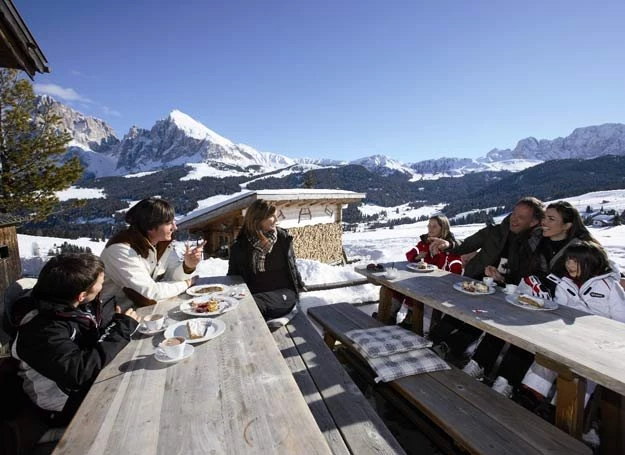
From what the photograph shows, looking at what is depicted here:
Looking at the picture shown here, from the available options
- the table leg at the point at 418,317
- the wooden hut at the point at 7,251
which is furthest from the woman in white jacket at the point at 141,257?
the wooden hut at the point at 7,251

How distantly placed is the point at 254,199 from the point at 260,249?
6.22 metres

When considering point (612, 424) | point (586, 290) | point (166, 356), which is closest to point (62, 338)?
point (166, 356)

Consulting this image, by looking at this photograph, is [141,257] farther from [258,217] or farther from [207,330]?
[258,217]

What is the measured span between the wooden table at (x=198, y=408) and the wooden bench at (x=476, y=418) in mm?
1052

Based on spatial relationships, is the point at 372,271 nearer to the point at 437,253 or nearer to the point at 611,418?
the point at 437,253

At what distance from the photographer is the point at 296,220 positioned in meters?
11.9

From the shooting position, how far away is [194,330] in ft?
6.43

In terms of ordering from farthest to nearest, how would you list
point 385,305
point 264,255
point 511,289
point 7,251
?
point 7,251 < point 385,305 < point 264,255 < point 511,289

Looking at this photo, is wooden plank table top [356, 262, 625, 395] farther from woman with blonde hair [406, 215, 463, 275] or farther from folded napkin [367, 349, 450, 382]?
woman with blonde hair [406, 215, 463, 275]

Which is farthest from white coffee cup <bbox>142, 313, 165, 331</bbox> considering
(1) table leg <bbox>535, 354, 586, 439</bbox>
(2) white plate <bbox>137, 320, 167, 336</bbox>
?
(1) table leg <bbox>535, 354, 586, 439</bbox>

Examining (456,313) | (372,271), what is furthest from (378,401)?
(372,271)

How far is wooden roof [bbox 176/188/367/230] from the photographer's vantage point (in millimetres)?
9797

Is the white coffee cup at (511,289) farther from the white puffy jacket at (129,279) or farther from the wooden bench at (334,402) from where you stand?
the white puffy jacket at (129,279)

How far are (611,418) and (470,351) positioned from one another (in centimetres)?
128
